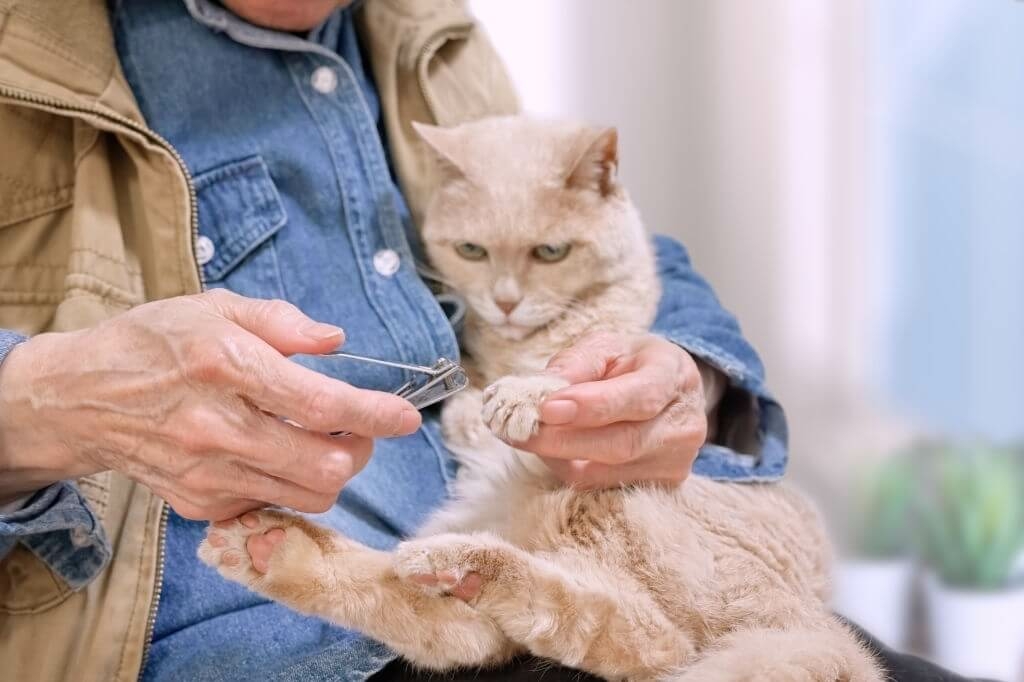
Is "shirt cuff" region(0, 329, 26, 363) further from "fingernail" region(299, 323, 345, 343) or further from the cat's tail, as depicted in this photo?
the cat's tail

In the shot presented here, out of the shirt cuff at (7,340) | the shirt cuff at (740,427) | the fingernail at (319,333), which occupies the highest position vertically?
the fingernail at (319,333)

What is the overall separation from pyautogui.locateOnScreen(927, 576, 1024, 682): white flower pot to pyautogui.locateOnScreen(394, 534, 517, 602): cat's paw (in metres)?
1.75

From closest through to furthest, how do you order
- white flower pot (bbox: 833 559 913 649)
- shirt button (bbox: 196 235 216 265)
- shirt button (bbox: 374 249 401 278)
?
shirt button (bbox: 196 235 216 265) < shirt button (bbox: 374 249 401 278) < white flower pot (bbox: 833 559 913 649)

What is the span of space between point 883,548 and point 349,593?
1923mm

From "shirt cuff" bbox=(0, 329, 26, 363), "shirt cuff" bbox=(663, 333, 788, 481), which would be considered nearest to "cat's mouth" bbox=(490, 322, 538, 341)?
"shirt cuff" bbox=(663, 333, 788, 481)

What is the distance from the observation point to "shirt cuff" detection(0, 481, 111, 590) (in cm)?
101

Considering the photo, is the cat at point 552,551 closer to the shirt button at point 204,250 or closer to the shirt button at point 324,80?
the shirt button at point 324,80

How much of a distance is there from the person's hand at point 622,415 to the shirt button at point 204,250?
0.47m

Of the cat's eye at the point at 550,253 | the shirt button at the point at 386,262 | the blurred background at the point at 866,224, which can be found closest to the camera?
the shirt button at the point at 386,262

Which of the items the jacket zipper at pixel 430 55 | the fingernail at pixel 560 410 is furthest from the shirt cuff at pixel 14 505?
the jacket zipper at pixel 430 55

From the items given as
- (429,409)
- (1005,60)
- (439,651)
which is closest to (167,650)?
(439,651)

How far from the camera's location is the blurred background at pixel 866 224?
7.59ft

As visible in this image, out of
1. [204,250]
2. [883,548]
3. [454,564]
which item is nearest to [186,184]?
[204,250]

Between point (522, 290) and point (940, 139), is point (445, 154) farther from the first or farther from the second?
point (940, 139)
